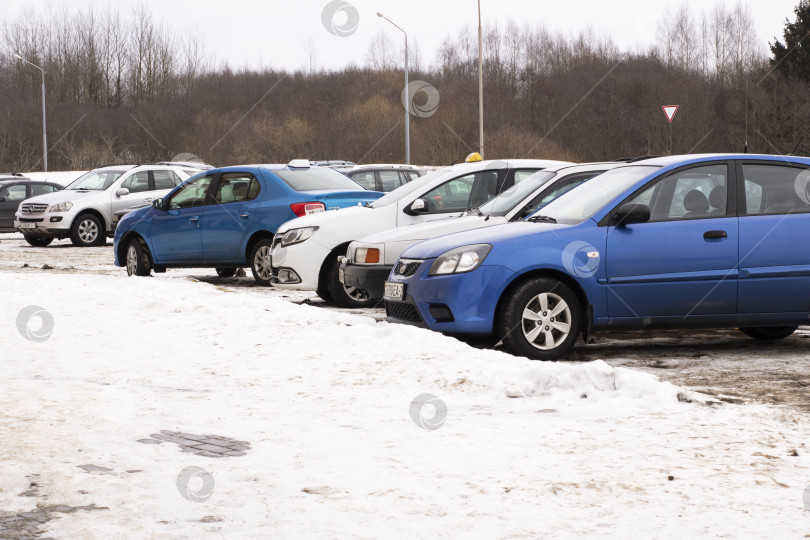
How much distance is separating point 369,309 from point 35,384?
5.07 meters

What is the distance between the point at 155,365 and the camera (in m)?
7.76

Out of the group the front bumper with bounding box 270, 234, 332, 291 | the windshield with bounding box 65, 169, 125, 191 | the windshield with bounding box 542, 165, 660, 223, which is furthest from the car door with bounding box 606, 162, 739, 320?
the windshield with bounding box 65, 169, 125, 191

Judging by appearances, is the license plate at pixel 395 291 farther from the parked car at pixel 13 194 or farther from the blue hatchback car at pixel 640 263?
the parked car at pixel 13 194

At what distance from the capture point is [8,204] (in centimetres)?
2875

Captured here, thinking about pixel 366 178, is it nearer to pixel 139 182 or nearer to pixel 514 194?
pixel 139 182

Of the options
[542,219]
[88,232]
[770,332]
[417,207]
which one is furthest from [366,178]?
[542,219]

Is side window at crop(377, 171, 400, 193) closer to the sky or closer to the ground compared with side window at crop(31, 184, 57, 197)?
closer to the ground

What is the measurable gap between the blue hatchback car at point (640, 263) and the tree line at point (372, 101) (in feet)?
176

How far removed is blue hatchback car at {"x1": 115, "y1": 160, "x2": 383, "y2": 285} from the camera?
45.5ft

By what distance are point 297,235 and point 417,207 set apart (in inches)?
55.9

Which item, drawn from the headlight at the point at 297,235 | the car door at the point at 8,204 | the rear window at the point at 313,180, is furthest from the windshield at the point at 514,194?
the car door at the point at 8,204

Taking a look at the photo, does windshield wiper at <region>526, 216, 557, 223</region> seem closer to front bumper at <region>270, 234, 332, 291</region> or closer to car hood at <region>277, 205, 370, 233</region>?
car hood at <region>277, 205, 370, 233</region>

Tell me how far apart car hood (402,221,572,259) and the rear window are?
18.2 ft

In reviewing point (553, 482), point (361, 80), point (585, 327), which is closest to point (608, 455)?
point (553, 482)
